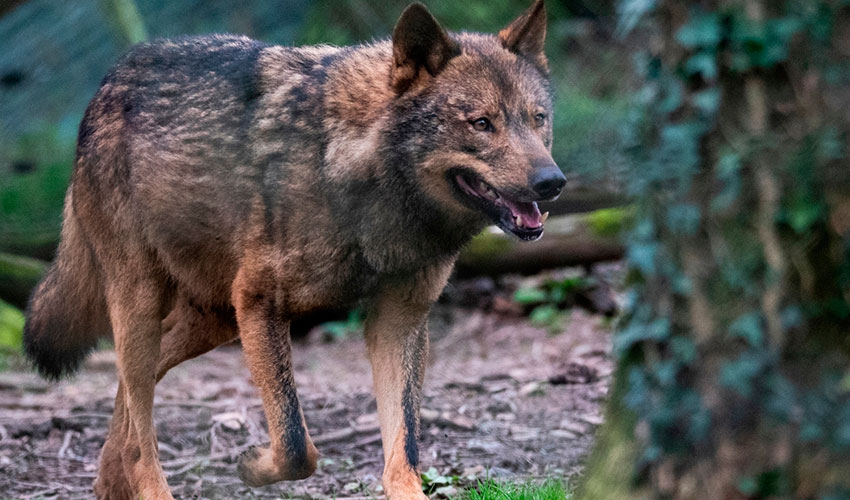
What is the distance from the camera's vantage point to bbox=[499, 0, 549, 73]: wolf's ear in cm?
422

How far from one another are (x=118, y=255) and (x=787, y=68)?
336 centimetres

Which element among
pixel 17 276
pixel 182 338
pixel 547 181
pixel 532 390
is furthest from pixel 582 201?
pixel 17 276

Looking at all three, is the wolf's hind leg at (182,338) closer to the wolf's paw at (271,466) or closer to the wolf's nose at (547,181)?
the wolf's paw at (271,466)

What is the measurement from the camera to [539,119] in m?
4.04

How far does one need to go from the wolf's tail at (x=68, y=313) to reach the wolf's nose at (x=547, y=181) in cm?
241

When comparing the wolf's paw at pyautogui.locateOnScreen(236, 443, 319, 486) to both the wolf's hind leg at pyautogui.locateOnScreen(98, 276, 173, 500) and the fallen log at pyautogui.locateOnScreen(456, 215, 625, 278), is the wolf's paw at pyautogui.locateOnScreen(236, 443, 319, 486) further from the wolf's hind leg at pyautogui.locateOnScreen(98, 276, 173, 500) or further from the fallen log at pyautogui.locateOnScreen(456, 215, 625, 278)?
the fallen log at pyautogui.locateOnScreen(456, 215, 625, 278)

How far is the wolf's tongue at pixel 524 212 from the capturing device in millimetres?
3820

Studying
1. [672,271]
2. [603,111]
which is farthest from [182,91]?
[603,111]

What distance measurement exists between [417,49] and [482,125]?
17.7 inches

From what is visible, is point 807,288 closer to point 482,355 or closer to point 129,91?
point 129,91

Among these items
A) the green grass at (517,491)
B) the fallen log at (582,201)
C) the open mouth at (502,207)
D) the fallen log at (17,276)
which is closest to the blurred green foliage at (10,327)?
the fallen log at (17,276)

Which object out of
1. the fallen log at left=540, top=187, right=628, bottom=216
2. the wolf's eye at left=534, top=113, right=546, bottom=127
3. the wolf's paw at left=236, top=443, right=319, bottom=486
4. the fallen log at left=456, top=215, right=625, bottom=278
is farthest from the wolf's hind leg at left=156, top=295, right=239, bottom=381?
the fallen log at left=540, top=187, right=628, bottom=216

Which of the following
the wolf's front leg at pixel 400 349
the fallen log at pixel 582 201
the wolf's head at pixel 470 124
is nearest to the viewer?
the wolf's head at pixel 470 124

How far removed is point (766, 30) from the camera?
7.15 ft
